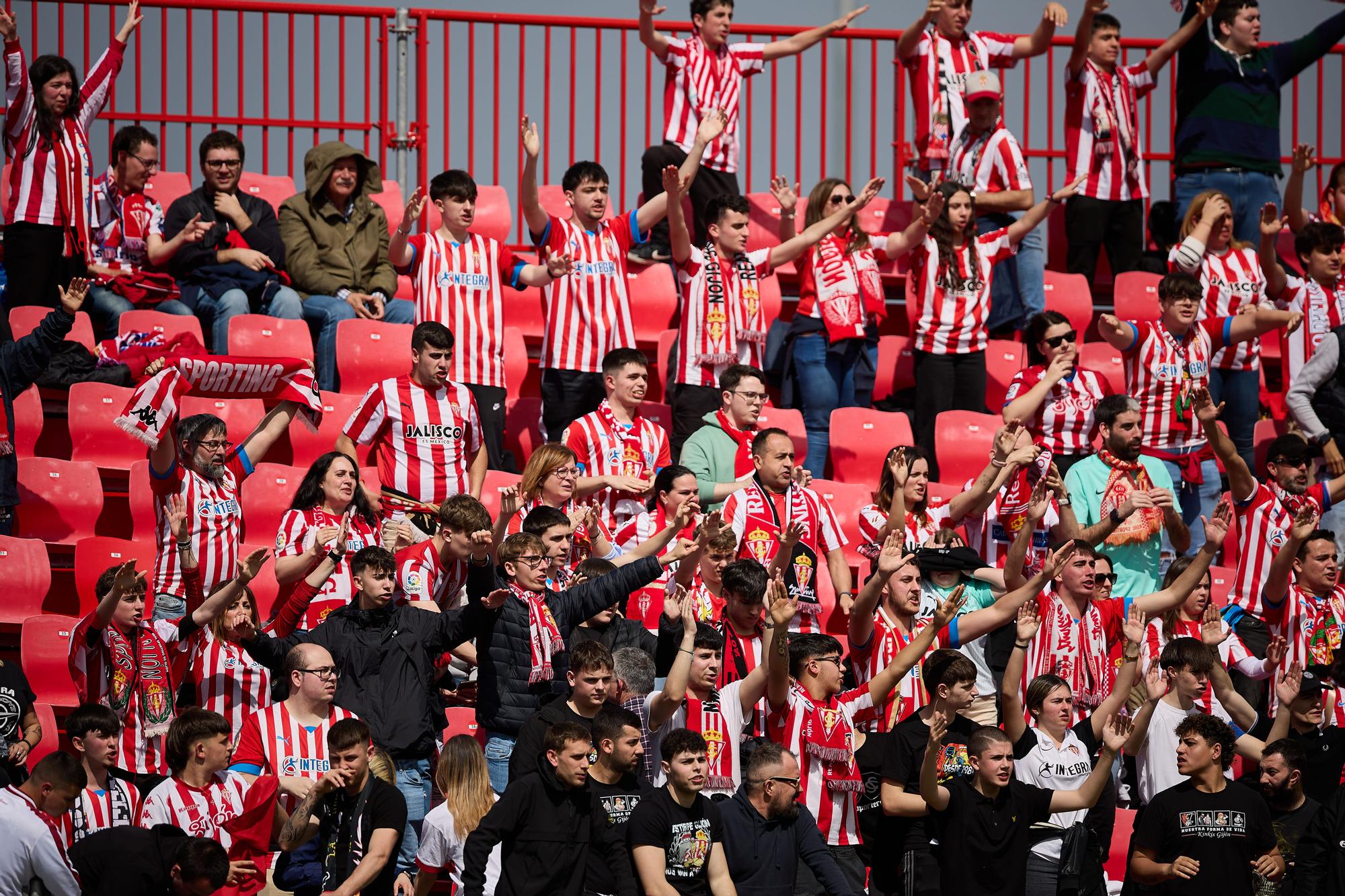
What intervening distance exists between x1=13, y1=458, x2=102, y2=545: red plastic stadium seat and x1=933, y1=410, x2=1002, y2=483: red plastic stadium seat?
4499mm

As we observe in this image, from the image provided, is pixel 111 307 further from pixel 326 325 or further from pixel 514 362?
pixel 514 362

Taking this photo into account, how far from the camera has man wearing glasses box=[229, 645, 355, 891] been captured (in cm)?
727

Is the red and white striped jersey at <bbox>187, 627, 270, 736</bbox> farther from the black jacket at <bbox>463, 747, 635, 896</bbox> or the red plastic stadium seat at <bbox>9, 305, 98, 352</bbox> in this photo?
the red plastic stadium seat at <bbox>9, 305, 98, 352</bbox>

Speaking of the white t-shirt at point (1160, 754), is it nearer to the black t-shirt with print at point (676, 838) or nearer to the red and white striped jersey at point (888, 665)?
the red and white striped jersey at point (888, 665)

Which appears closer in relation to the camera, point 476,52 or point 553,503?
point 553,503

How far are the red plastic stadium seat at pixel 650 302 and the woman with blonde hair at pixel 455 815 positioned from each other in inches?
189

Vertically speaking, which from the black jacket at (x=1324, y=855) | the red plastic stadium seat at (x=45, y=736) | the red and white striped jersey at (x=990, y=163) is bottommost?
the black jacket at (x=1324, y=855)

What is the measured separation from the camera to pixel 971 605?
891 cm

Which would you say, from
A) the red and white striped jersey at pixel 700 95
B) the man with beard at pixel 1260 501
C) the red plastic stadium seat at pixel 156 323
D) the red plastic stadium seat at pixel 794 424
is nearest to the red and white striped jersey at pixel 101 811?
the red plastic stadium seat at pixel 156 323

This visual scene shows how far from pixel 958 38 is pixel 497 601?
621cm

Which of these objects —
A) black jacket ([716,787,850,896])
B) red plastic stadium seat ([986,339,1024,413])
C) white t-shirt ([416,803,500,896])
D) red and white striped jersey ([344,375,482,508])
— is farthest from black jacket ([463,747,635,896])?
red plastic stadium seat ([986,339,1024,413])

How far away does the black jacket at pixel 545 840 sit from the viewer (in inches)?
260

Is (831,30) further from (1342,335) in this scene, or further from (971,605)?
(971,605)

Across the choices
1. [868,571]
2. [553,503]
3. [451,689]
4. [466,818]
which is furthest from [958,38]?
[466,818]
